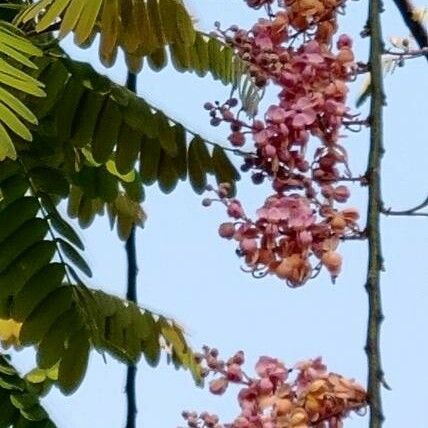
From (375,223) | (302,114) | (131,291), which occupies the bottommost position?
(375,223)

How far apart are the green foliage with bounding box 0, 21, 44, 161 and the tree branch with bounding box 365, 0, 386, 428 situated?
0.59 meters

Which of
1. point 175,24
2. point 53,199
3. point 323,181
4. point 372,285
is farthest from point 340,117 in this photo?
point 53,199

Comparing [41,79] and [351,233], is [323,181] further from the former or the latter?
[41,79]

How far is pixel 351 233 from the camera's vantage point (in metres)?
1.13

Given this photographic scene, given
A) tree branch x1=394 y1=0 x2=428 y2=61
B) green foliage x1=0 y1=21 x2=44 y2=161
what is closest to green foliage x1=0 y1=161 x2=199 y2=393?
green foliage x1=0 y1=21 x2=44 y2=161

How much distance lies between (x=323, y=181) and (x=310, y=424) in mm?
226

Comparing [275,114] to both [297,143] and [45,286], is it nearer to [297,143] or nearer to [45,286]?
[297,143]

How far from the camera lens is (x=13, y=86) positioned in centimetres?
170

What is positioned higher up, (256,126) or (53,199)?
(53,199)

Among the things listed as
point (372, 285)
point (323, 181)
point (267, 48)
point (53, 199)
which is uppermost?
point (53, 199)

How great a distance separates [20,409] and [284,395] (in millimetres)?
968

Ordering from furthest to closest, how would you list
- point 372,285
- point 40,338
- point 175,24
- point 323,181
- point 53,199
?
point 53,199 < point 40,338 < point 175,24 < point 323,181 < point 372,285

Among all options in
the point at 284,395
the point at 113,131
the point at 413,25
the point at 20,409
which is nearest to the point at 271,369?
the point at 284,395

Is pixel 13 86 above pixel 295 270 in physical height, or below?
above
